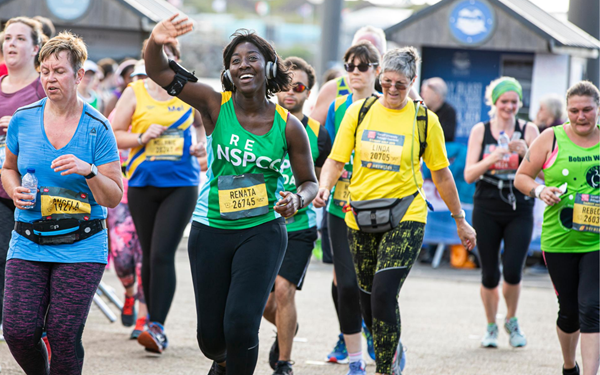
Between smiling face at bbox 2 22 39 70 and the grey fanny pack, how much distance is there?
2.43 m

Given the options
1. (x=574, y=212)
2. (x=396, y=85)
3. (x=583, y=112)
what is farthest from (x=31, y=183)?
(x=583, y=112)

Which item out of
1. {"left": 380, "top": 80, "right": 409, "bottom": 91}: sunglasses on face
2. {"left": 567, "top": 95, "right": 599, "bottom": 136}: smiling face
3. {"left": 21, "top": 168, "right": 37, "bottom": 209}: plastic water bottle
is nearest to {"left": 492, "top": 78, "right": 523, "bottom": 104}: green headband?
{"left": 567, "top": 95, "right": 599, "bottom": 136}: smiling face

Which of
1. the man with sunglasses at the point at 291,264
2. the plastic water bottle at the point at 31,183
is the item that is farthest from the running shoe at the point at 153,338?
the plastic water bottle at the point at 31,183

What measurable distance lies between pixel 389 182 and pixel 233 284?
1501mm

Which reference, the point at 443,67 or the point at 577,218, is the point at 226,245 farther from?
the point at 443,67

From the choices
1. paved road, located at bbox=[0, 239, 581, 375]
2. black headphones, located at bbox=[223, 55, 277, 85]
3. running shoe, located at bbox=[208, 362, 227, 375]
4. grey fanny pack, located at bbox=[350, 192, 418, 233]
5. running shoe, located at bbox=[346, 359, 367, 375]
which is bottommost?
paved road, located at bbox=[0, 239, 581, 375]

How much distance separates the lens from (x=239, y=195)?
173 inches

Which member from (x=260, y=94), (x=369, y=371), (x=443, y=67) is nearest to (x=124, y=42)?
(x=443, y=67)

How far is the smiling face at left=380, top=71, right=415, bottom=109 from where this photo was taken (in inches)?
213

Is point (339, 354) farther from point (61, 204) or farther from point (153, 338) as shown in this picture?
point (61, 204)

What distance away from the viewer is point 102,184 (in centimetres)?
436

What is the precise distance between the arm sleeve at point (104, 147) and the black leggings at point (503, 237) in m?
3.81

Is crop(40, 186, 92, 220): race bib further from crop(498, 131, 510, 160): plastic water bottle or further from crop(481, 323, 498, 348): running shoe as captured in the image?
crop(481, 323, 498, 348): running shoe

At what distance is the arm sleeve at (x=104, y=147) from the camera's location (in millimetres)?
4480
